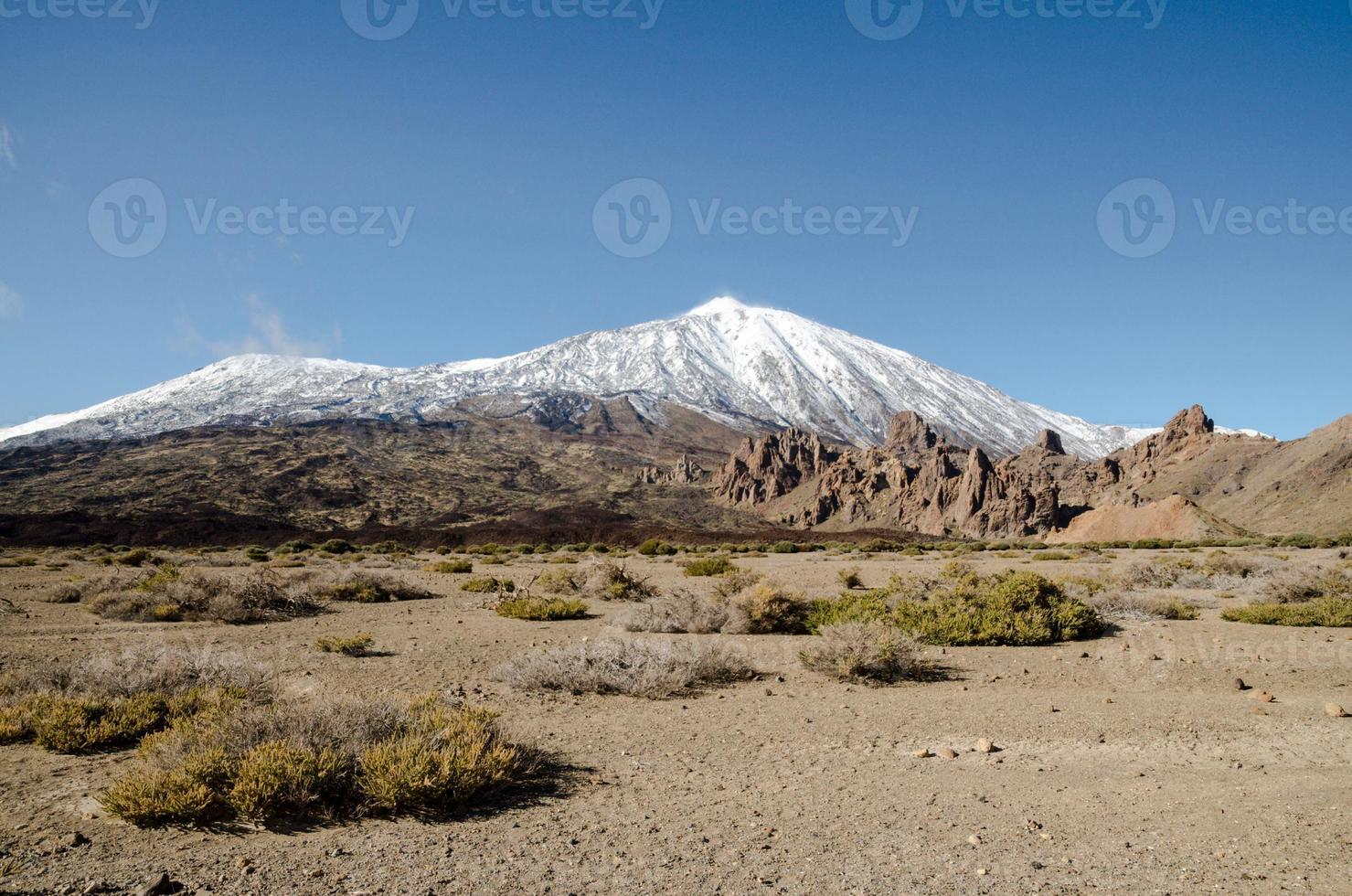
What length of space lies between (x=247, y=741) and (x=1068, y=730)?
6804 mm

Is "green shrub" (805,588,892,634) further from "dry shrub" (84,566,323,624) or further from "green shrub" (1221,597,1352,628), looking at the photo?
"dry shrub" (84,566,323,624)

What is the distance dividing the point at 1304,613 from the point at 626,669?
1171 centimetres

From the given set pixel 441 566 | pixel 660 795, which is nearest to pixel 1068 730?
pixel 660 795

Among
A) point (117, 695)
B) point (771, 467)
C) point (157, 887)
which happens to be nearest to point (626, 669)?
point (117, 695)

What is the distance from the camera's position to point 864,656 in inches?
336

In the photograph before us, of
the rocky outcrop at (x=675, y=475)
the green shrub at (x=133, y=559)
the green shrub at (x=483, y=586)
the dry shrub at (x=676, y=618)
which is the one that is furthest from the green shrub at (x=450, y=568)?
the rocky outcrop at (x=675, y=475)

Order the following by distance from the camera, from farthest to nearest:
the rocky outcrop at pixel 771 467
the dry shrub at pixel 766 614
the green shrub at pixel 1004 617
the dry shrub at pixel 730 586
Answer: the rocky outcrop at pixel 771 467 → the dry shrub at pixel 730 586 → the dry shrub at pixel 766 614 → the green shrub at pixel 1004 617

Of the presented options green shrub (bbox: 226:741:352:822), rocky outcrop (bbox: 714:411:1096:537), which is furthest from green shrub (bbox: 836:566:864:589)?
rocky outcrop (bbox: 714:411:1096:537)

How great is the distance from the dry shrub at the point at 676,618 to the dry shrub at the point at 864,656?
326 centimetres

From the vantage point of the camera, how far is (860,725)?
671 centimetres

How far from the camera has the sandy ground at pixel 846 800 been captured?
3.75 metres

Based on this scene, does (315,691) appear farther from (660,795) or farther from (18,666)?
(660,795)

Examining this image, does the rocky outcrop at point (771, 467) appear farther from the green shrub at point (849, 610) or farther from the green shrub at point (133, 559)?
the green shrub at point (849, 610)

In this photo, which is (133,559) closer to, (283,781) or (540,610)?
(540,610)
